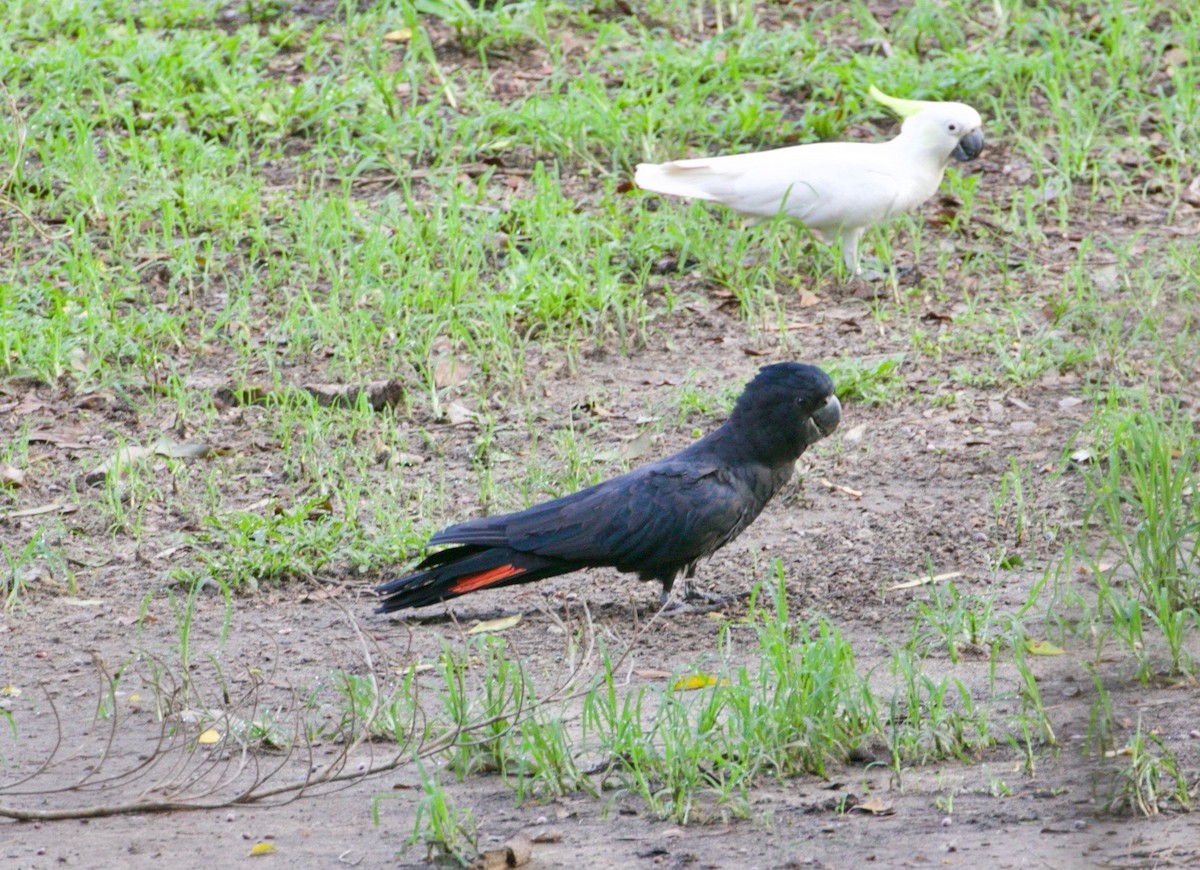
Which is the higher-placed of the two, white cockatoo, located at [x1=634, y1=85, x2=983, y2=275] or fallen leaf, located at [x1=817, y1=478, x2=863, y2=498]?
white cockatoo, located at [x1=634, y1=85, x2=983, y2=275]

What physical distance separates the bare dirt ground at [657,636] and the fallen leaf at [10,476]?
0.27 ft

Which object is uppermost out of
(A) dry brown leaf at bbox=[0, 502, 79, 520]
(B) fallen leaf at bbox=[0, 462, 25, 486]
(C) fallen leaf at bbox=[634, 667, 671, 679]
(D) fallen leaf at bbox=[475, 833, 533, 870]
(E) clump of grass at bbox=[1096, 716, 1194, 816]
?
(E) clump of grass at bbox=[1096, 716, 1194, 816]

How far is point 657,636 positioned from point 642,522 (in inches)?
12.3

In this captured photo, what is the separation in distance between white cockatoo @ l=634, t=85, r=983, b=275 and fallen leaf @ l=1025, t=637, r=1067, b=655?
106 inches

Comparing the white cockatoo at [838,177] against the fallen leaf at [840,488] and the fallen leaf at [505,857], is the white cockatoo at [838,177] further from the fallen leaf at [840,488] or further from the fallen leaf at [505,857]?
the fallen leaf at [505,857]

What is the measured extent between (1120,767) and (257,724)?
1.86 m

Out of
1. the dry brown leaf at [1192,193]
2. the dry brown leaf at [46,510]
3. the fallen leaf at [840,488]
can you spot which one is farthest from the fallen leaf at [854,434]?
the dry brown leaf at [46,510]

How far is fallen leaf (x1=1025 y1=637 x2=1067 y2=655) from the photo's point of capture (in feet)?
11.7

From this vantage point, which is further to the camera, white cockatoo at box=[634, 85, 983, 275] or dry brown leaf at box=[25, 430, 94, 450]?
white cockatoo at box=[634, 85, 983, 275]

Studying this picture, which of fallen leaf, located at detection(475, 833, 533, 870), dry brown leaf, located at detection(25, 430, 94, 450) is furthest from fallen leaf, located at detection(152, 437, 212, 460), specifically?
fallen leaf, located at detection(475, 833, 533, 870)

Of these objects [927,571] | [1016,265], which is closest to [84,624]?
[927,571]

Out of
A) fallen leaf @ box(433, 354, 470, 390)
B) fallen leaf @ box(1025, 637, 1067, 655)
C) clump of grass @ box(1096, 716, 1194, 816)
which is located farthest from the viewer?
fallen leaf @ box(433, 354, 470, 390)

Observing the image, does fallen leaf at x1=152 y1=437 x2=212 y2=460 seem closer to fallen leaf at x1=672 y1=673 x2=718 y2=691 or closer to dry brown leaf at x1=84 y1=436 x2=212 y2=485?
dry brown leaf at x1=84 y1=436 x2=212 y2=485

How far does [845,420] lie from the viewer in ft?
17.8
